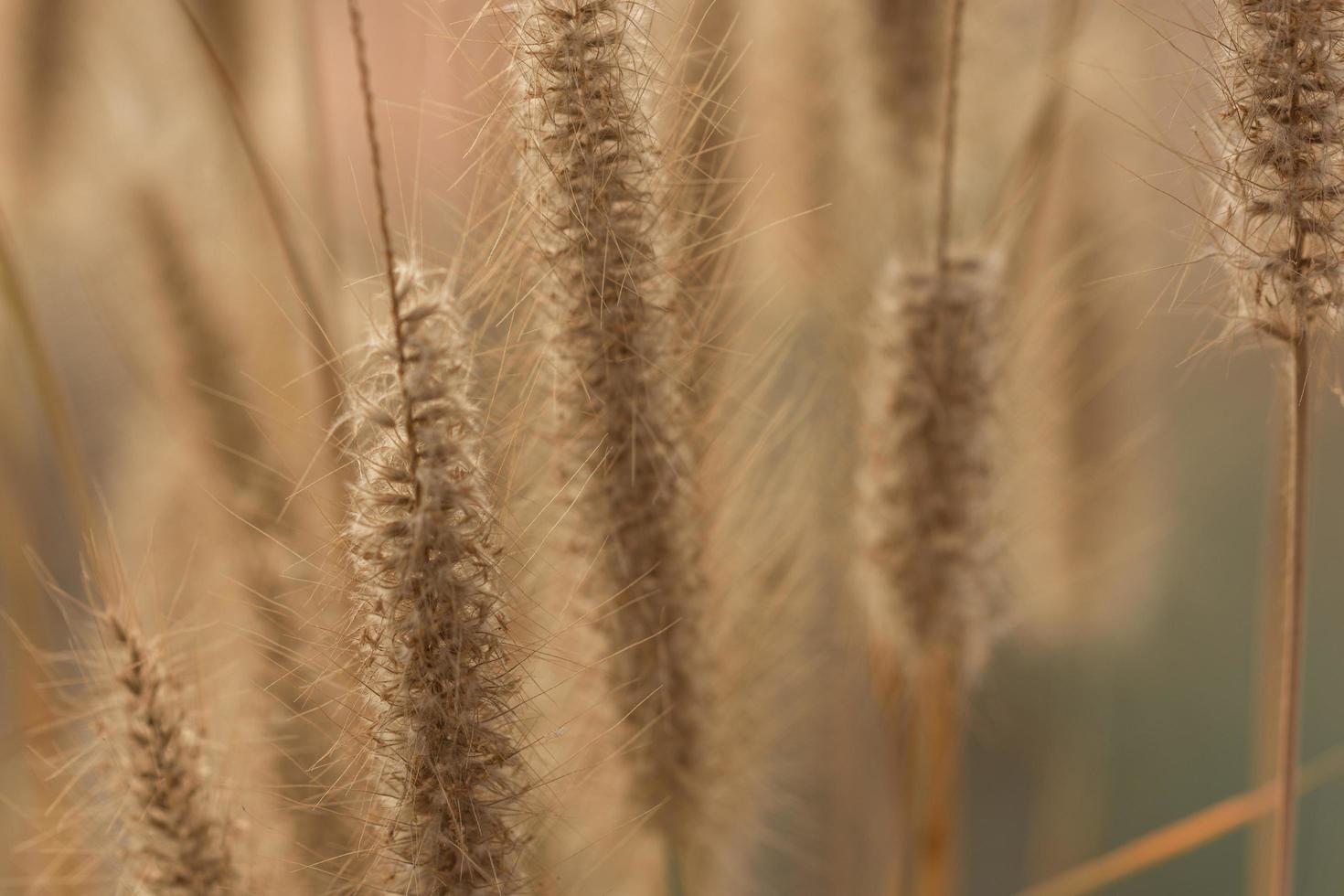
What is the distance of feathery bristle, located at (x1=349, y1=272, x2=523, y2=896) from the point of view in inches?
22.6

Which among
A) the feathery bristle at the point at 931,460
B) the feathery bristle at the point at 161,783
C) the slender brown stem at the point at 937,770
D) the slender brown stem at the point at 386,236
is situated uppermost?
the slender brown stem at the point at 386,236

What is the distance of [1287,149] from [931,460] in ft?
1.26

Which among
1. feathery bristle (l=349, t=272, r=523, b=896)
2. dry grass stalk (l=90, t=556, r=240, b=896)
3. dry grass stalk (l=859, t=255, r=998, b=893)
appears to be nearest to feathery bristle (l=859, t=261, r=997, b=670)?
dry grass stalk (l=859, t=255, r=998, b=893)

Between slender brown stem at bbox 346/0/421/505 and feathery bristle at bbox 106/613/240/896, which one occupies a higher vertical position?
slender brown stem at bbox 346/0/421/505

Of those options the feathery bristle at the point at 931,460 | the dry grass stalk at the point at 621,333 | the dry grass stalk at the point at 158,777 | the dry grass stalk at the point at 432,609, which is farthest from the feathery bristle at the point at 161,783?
the feathery bristle at the point at 931,460

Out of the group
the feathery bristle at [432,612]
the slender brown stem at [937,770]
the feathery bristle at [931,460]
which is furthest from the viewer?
the slender brown stem at [937,770]

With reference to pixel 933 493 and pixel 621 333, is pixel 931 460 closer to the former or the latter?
pixel 933 493

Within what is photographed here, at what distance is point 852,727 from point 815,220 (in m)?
0.57

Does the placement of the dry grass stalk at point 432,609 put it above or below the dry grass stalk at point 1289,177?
below

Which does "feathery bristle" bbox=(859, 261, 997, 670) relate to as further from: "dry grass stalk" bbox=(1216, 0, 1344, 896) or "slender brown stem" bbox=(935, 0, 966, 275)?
"dry grass stalk" bbox=(1216, 0, 1344, 896)

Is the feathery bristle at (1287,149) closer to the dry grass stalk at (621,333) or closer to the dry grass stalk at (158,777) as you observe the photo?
the dry grass stalk at (621,333)

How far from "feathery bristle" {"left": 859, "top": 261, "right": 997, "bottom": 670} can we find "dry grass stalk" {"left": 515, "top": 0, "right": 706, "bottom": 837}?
0.21m

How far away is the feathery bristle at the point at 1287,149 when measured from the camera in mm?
577

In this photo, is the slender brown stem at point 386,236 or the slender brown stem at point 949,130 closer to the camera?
the slender brown stem at point 386,236
